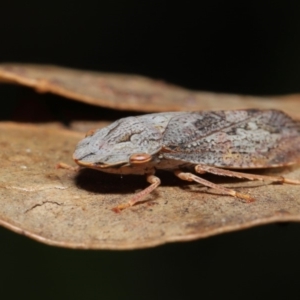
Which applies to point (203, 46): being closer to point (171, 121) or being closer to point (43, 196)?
point (171, 121)

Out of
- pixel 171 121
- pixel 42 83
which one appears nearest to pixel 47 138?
pixel 42 83

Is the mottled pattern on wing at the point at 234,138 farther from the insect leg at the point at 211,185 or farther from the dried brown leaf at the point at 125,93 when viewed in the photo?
the dried brown leaf at the point at 125,93

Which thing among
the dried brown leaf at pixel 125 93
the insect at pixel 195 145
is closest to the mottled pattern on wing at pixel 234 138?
the insect at pixel 195 145

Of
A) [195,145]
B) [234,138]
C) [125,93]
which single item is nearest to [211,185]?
[195,145]

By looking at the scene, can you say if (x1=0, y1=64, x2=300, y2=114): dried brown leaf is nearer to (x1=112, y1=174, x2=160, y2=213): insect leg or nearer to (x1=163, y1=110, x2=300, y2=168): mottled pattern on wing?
(x1=163, y1=110, x2=300, y2=168): mottled pattern on wing

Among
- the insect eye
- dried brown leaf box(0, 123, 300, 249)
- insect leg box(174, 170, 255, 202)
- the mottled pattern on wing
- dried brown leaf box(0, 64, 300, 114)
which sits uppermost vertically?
dried brown leaf box(0, 64, 300, 114)

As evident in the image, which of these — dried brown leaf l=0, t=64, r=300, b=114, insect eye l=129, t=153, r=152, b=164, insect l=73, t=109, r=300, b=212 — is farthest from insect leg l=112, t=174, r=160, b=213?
dried brown leaf l=0, t=64, r=300, b=114

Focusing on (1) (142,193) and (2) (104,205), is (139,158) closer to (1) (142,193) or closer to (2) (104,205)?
(1) (142,193)
